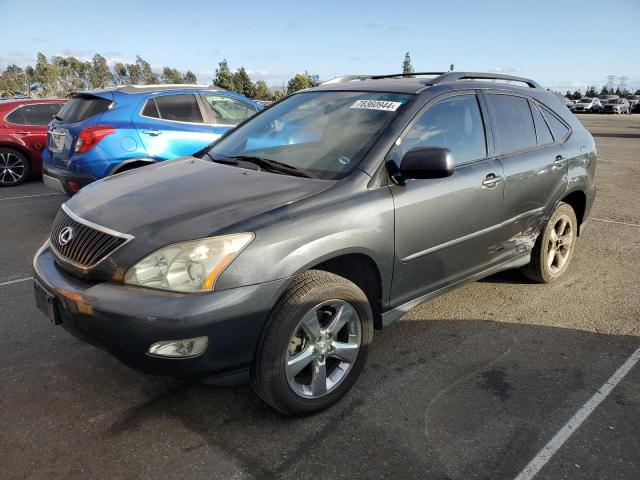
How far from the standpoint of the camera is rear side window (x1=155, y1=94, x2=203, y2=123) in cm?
653

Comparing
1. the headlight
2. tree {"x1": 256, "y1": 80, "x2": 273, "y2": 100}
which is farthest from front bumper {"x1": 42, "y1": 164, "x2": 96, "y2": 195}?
tree {"x1": 256, "y1": 80, "x2": 273, "y2": 100}

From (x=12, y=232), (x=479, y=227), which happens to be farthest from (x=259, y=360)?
(x=12, y=232)

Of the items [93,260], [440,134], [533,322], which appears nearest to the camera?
[93,260]

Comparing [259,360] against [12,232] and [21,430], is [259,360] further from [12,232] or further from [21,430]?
[12,232]

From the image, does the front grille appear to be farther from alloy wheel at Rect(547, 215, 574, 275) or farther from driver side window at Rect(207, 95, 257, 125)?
driver side window at Rect(207, 95, 257, 125)

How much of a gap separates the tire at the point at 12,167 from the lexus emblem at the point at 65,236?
7724mm

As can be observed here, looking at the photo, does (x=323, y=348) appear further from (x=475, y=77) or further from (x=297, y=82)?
(x=297, y=82)

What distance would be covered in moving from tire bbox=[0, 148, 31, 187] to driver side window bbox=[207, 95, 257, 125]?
442cm

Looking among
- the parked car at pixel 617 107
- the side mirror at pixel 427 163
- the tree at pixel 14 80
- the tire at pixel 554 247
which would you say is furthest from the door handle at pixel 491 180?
the parked car at pixel 617 107

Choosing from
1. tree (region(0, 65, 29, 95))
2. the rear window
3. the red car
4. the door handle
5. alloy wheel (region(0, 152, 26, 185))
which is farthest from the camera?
tree (region(0, 65, 29, 95))

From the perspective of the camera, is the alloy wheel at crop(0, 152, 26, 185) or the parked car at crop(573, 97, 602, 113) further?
the parked car at crop(573, 97, 602, 113)

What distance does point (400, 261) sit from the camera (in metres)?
2.86

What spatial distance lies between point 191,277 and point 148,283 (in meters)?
0.20

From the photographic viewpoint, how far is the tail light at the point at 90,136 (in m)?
5.88
